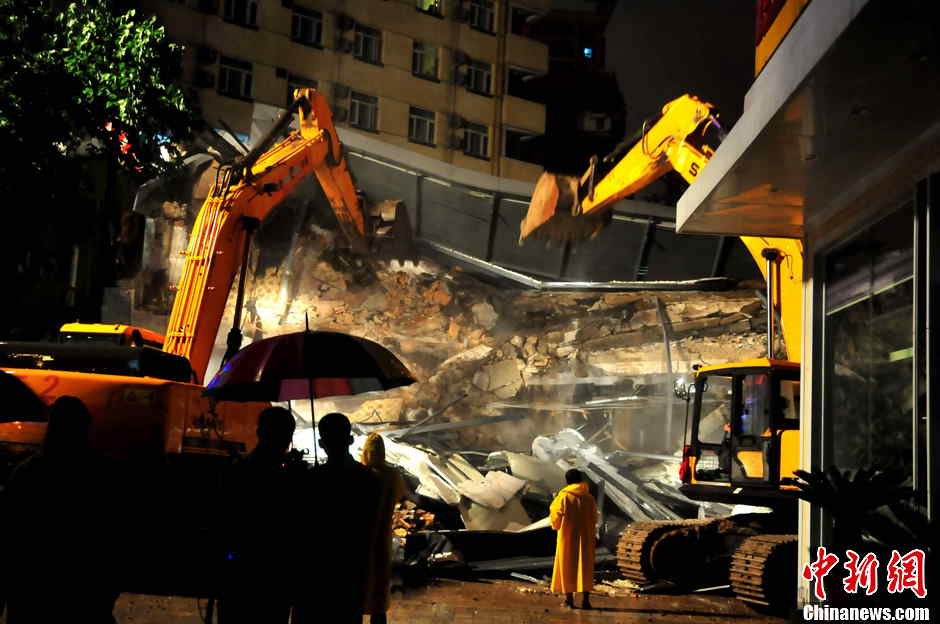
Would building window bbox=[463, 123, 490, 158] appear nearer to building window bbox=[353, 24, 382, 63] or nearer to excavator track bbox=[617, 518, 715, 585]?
building window bbox=[353, 24, 382, 63]

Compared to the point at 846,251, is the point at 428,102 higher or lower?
higher

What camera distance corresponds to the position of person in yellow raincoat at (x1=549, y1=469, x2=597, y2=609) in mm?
10344

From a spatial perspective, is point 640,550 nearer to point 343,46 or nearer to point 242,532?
point 242,532

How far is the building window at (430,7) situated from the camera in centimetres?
2247

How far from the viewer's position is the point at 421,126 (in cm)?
2189

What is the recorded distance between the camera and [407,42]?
72.9 feet

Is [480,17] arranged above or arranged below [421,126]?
above

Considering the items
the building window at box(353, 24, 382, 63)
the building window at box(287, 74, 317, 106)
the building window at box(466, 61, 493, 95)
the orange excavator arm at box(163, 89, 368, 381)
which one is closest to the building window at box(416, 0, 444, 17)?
the building window at box(353, 24, 382, 63)

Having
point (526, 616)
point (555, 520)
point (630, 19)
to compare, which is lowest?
point (526, 616)

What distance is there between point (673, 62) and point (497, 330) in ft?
22.9

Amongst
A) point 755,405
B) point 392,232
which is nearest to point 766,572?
point 755,405

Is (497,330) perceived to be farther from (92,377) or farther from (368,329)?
(92,377)

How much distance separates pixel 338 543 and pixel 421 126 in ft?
60.2

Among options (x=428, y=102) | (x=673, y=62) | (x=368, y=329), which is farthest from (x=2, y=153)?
(x=673, y=62)
